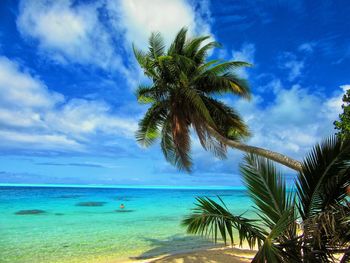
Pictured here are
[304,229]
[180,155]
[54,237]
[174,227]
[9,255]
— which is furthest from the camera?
[174,227]

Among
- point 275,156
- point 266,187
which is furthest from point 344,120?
point 266,187

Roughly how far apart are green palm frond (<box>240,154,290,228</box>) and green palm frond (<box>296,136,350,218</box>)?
275 mm

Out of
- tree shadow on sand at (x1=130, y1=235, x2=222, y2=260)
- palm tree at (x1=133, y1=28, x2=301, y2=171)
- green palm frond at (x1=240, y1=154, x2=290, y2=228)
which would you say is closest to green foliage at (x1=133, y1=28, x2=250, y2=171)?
palm tree at (x1=133, y1=28, x2=301, y2=171)

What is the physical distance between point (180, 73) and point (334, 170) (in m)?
7.27

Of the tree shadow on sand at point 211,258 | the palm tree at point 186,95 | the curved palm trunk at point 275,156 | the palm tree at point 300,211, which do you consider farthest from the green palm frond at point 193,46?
the palm tree at point 300,211

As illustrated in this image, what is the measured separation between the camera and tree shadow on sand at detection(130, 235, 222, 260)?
36.0ft

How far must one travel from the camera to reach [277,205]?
4562 mm

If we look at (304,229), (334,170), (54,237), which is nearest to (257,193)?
(304,229)

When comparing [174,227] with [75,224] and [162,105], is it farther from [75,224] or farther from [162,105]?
[162,105]

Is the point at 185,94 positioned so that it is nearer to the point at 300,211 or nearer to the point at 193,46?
the point at 193,46

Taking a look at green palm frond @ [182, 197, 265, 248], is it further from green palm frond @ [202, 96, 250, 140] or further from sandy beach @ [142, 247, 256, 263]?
green palm frond @ [202, 96, 250, 140]

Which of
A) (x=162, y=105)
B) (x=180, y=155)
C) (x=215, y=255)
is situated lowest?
(x=215, y=255)

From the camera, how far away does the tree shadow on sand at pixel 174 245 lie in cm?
1097

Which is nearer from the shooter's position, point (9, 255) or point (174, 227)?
point (9, 255)
